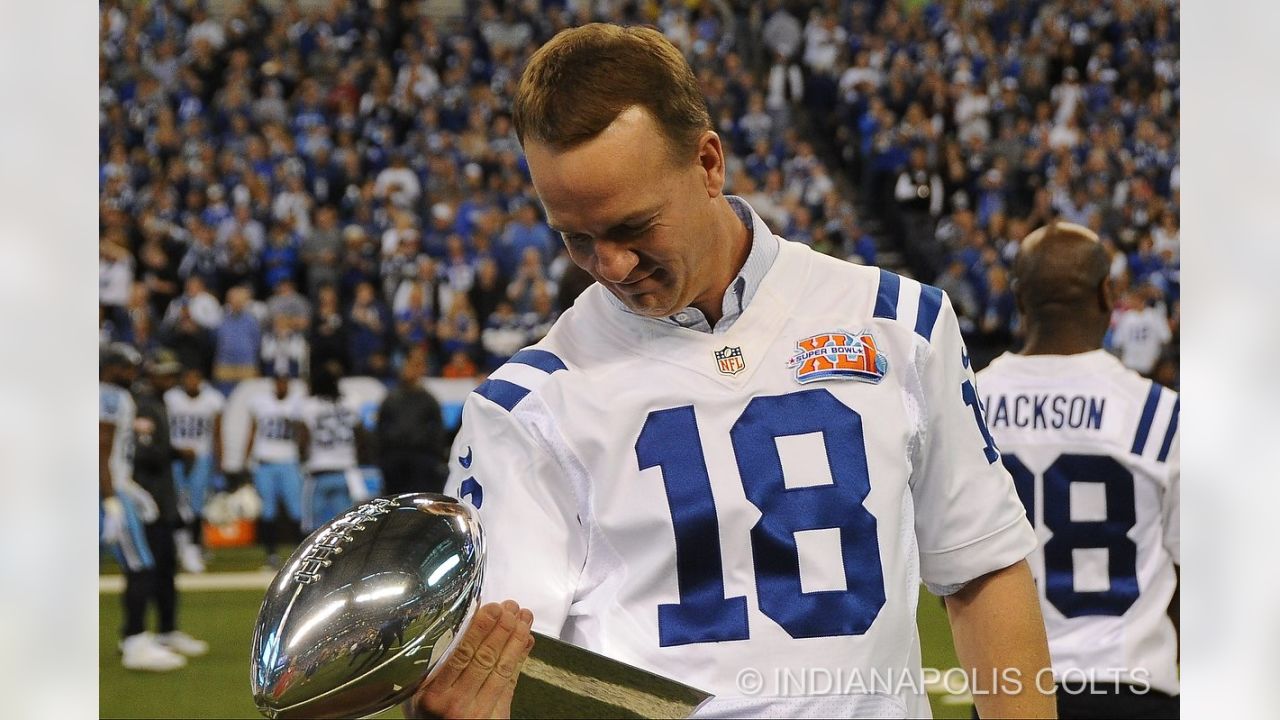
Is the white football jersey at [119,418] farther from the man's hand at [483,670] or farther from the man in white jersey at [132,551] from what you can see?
the man's hand at [483,670]

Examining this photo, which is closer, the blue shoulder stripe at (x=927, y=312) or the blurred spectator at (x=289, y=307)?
the blue shoulder stripe at (x=927, y=312)

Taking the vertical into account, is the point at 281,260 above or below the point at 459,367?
above

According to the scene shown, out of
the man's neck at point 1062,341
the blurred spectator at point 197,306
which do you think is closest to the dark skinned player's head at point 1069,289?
the man's neck at point 1062,341

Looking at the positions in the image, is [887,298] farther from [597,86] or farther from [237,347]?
[237,347]

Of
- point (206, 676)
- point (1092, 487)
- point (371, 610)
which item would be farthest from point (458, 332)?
point (371, 610)

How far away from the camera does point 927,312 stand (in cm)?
155

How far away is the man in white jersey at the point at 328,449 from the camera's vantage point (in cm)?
807

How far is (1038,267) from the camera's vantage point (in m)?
3.03

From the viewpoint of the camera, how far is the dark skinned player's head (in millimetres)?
2996

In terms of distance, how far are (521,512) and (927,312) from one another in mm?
503

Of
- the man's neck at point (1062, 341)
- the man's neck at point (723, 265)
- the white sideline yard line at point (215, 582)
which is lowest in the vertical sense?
the white sideline yard line at point (215, 582)

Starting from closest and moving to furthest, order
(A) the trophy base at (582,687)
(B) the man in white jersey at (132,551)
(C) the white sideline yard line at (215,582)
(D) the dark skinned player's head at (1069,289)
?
1. (A) the trophy base at (582,687)
2. (D) the dark skinned player's head at (1069,289)
3. (B) the man in white jersey at (132,551)
4. (C) the white sideline yard line at (215,582)

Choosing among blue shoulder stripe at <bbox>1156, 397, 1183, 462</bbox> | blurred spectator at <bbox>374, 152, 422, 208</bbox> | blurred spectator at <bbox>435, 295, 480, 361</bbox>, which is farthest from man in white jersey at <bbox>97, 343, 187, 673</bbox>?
blurred spectator at <bbox>374, 152, 422, 208</bbox>

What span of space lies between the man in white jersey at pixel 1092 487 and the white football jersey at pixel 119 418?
4725mm
